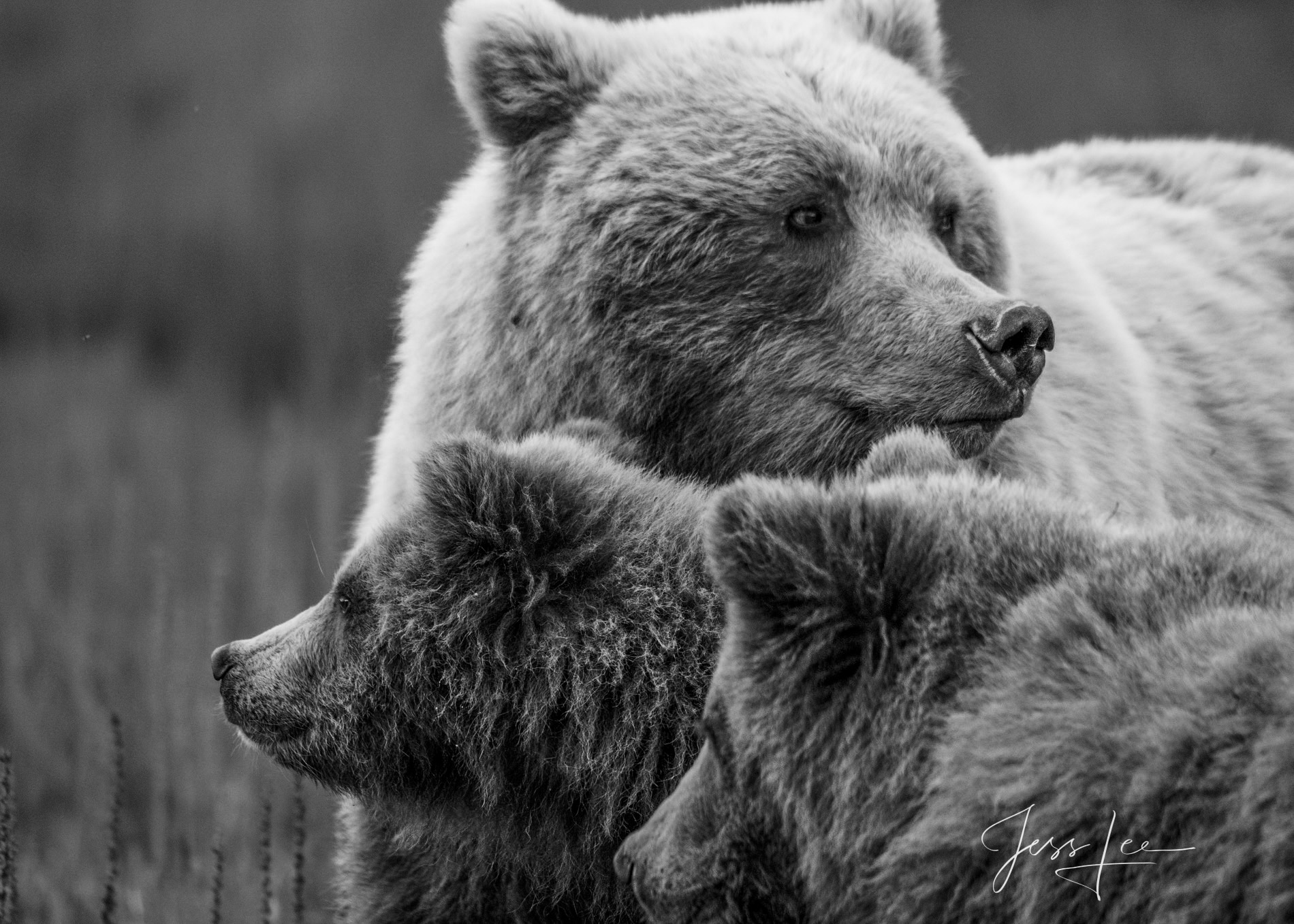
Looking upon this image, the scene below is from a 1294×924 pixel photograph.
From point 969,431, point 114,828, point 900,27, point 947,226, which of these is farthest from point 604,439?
point 900,27

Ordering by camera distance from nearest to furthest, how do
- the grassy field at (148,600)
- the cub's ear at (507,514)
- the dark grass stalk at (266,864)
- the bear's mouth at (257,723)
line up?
1. the cub's ear at (507,514)
2. the bear's mouth at (257,723)
3. the dark grass stalk at (266,864)
4. the grassy field at (148,600)

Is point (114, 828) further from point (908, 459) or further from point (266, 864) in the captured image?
point (908, 459)

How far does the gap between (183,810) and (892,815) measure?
4.01m

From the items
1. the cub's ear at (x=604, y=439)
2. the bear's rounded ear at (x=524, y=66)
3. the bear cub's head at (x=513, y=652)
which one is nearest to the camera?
the bear cub's head at (x=513, y=652)

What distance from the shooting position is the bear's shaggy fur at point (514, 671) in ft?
11.3

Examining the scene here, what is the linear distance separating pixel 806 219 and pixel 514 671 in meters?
1.56

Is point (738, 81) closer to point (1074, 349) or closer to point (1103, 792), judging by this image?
point (1074, 349)

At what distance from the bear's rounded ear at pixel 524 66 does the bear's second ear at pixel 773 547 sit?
82.8 inches

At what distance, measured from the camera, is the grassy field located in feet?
19.8

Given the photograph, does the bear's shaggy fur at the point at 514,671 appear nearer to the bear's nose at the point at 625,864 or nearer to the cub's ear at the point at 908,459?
the bear's nose at the point at 625,864

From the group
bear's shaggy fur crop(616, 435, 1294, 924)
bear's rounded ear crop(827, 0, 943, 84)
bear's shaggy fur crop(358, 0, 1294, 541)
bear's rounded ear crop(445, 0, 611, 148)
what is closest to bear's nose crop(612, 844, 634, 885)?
bear's shaggy fur crop(616, 435, 1294, 924)

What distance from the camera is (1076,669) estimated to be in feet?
8.69

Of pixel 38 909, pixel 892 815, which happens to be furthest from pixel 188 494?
pixel 892 815
